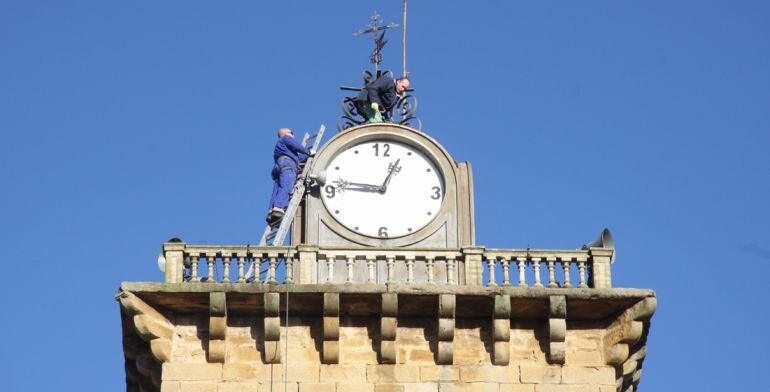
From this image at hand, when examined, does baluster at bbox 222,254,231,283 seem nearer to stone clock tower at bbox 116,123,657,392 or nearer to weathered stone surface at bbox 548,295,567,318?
stone clock tower at bbox 116,123,657,392

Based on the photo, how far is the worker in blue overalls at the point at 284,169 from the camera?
107 feet

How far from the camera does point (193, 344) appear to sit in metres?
31.0

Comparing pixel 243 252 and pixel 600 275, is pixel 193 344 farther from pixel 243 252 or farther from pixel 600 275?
pixel 600 275

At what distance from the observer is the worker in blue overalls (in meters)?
32.6

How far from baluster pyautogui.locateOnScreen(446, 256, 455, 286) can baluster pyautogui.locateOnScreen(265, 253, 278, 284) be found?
7.65 ft

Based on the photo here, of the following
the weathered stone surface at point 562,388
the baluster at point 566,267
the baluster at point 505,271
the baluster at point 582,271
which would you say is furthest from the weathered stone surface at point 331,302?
the baluster at point 582,271

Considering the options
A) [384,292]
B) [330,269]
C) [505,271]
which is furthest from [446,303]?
[330,269]

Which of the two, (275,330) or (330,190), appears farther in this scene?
(330,190)

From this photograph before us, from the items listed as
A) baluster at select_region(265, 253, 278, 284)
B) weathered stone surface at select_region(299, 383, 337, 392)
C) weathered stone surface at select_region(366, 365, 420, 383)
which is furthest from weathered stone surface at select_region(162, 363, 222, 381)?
weathered stone surface at select_region(366, 365, 420, 383)

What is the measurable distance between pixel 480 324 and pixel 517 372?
34.2 inches

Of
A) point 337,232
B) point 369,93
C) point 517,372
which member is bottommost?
point 517,372

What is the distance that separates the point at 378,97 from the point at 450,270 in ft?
11.6

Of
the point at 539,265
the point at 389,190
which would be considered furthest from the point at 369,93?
the point at 539,265

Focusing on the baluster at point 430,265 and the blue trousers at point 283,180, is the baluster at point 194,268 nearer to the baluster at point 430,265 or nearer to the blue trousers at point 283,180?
the blue trousers at point 283,180
